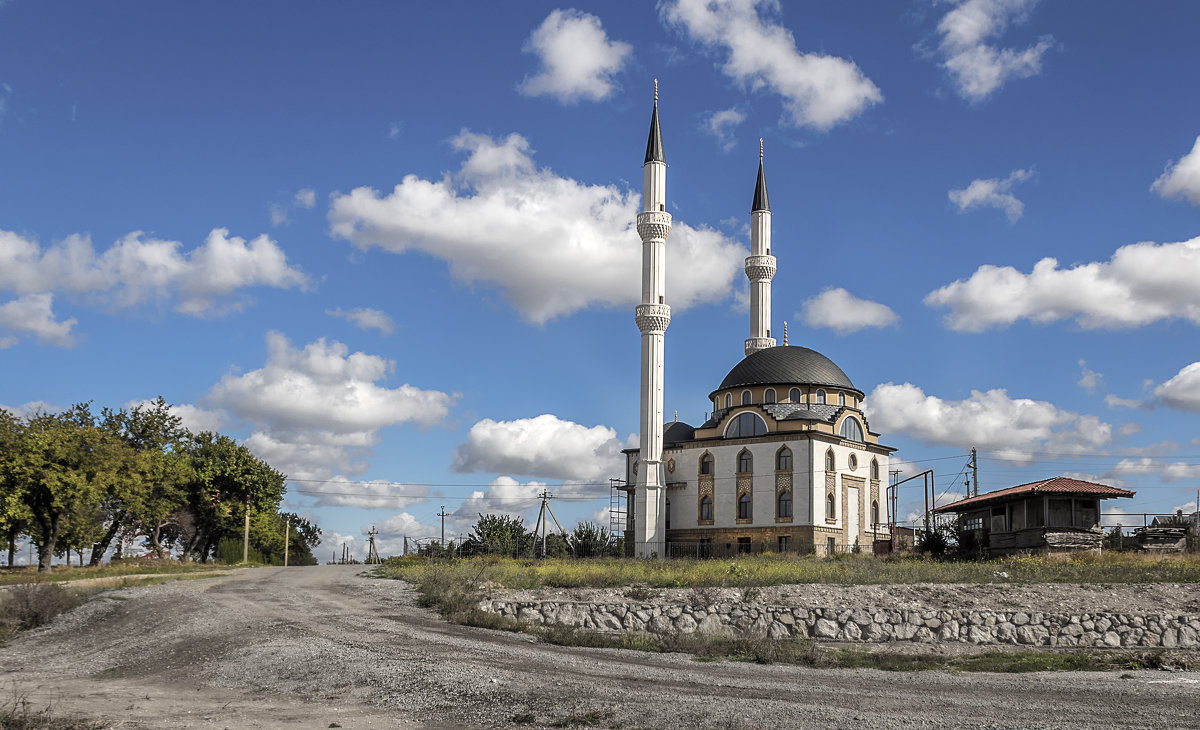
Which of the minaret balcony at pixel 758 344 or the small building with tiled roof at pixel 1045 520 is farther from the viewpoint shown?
the minaret balcony at pixel 758 344

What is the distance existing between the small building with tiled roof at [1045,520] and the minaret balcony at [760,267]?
30.0 m

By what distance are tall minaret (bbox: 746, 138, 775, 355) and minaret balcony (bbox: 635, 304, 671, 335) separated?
11.3 metres

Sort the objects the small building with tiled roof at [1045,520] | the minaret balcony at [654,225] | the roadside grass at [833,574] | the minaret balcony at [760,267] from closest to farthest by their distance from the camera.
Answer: the roadside grass at [833,574] → the small building with tiled roof at [1045,520] → the minaret balcony at [654,225] → the minaret balcony at [760,267]

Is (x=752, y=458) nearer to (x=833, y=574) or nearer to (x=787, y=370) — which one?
(x=787, y=370)

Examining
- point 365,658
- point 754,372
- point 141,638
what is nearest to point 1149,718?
point 365,658

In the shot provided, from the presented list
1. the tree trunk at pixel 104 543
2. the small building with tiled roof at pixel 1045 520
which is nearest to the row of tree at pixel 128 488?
the tree trunk at pixel 104 543

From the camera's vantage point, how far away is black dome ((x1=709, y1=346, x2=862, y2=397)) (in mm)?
60531

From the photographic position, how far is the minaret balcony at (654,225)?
59.3 meters

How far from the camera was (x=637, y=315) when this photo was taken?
58.5 m

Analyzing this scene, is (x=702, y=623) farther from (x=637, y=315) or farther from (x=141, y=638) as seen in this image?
(x=637, y=315)

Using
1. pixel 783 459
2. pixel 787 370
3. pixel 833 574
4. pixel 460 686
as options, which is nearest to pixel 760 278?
pixel 787 370

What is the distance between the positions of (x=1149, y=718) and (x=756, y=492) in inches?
1745

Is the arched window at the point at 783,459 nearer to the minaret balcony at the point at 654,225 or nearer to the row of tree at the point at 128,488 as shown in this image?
the minaret balcony at the point at 654,225

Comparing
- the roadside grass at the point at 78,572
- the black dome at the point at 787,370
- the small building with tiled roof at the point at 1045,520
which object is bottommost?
the roadside grass at the point at 78,572
